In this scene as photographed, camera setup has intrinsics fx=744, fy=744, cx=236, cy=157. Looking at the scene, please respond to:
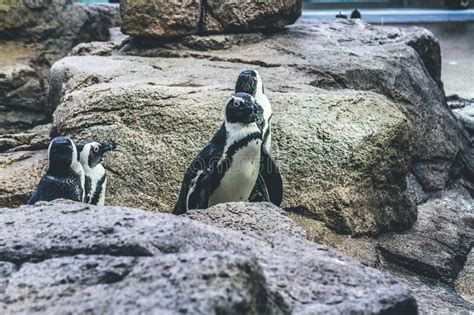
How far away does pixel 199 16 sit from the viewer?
18.2 ft

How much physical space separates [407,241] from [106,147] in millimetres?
1571

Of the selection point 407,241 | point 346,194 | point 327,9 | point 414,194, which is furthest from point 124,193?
point 327,9

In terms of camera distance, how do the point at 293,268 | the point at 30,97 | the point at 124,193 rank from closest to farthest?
the point at 293,268 < the point at 124,193 < the point at 30,97

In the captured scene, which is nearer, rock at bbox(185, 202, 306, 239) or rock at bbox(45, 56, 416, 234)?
rock at bbox(185, 202, 306, 239)

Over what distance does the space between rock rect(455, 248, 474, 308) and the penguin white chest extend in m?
1.22

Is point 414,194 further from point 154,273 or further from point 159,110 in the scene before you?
point 154,273

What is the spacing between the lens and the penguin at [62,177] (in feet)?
9.21

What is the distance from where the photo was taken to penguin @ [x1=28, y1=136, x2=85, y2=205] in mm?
2807

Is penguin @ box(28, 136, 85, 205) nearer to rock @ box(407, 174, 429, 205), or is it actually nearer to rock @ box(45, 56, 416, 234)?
rock @ box(45, 56, 416, 234)

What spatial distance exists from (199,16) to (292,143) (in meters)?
2.19

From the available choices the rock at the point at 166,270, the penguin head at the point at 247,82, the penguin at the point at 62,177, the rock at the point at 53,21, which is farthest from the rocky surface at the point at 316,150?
the rock at the point at 53,21

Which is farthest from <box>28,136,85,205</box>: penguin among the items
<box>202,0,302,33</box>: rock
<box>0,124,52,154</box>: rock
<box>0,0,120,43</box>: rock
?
<box>0,0,120,43</box>: rock

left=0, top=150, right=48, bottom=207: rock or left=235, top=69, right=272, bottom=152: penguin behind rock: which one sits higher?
left=235, top=69, right=272, bottom=152: penguin behind rock

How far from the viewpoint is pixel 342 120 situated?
3.78 m
